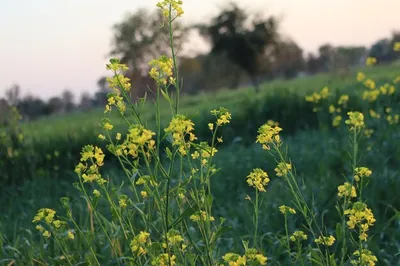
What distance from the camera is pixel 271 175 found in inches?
225

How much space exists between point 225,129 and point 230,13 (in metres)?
19.9

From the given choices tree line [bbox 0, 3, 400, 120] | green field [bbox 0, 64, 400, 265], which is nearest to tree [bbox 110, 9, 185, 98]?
tree line [bbox 0, 3, 400, 120]

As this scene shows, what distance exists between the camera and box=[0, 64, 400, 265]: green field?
3.71 meters

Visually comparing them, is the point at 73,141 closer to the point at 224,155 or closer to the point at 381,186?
the point at 224,155

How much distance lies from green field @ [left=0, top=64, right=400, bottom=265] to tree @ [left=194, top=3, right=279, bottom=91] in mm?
18384

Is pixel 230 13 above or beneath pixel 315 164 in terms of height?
above

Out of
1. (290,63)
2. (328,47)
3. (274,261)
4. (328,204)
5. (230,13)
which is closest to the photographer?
(274,261)

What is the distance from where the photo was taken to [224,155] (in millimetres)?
7191

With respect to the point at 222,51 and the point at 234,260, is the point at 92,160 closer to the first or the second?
the point at 234,260

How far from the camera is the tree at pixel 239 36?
2781 centimetres

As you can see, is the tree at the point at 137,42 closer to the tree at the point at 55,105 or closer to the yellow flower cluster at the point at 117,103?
the tree at the point at 55,105

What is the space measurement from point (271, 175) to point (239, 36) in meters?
22.5

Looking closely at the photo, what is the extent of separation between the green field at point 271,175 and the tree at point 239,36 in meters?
18.4

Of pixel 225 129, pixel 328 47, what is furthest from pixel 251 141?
pixel 328 47
